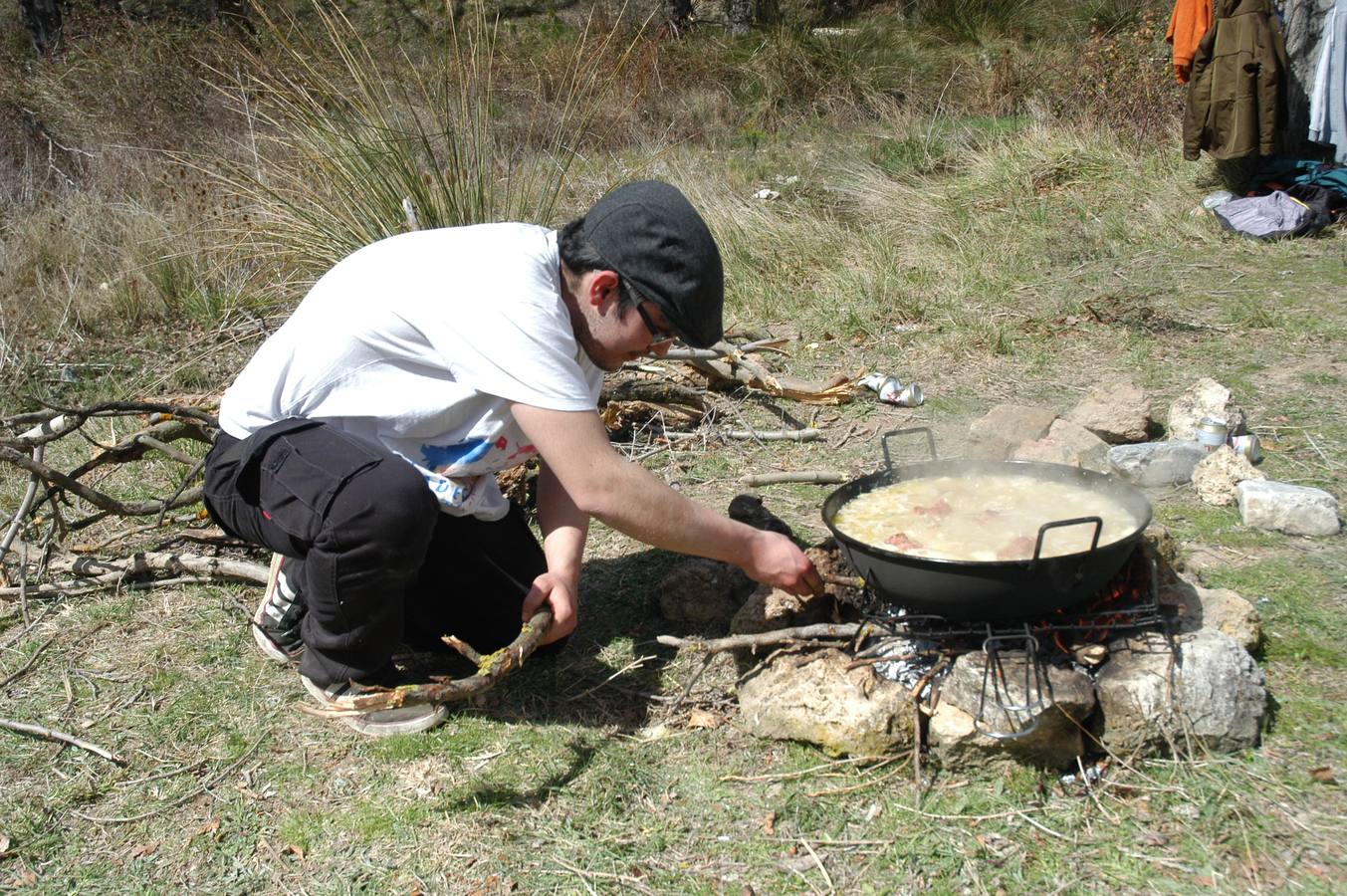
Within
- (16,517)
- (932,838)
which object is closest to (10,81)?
(16,517)

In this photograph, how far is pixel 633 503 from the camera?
89.2 inches

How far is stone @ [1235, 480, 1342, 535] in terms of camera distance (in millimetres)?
3195

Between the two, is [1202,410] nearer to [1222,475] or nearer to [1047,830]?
[1222,475]

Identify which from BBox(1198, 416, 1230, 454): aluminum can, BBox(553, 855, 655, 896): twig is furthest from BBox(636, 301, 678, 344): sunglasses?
BBox(1198, 416, 1230, 454): aluminum can

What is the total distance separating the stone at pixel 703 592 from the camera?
10.1 feet

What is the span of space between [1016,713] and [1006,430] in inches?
76.4

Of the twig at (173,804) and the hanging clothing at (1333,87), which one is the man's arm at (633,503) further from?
the hanging clothing at (1333,87)

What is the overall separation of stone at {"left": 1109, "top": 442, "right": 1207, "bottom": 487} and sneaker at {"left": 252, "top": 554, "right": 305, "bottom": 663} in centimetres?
287

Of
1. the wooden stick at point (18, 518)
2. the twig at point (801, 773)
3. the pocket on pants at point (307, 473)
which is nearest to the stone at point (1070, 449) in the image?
the twig at point (801, 773)

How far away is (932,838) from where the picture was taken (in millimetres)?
2172

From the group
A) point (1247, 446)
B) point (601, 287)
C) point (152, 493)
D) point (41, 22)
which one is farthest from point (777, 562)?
point (41, 22)

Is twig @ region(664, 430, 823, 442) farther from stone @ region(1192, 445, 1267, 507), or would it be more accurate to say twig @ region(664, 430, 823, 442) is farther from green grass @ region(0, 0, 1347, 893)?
stone @ region(1192, 445, 1267, 507)

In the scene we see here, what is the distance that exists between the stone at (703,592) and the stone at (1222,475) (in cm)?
167

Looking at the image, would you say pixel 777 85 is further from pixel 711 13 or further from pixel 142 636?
pixel 142 636
